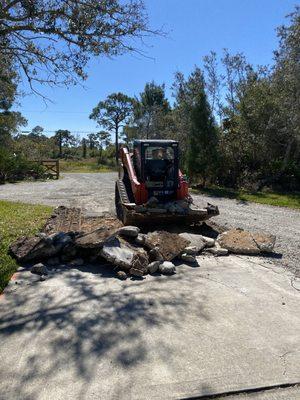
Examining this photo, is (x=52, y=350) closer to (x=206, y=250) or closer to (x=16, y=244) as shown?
(x=16, y=244)

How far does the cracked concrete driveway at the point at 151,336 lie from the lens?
136 inches

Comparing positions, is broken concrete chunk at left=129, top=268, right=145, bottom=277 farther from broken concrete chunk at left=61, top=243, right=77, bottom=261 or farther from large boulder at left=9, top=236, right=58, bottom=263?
large boulder at left=9, top=236, right=58, bottom=263

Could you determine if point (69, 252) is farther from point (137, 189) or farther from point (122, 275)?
point (137, 189)

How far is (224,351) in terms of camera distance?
4.04 meters

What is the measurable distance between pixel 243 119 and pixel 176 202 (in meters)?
12.0

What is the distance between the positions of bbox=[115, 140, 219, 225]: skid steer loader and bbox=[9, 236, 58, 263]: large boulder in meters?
2.62

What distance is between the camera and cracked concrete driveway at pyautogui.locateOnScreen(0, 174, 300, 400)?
11.3 feet

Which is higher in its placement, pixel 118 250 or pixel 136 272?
pixel 118 250

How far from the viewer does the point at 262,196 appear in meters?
17.0

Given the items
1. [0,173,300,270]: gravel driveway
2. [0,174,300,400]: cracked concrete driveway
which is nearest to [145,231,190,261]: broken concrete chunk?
[0,174,300,400]: cracked concrete driveway

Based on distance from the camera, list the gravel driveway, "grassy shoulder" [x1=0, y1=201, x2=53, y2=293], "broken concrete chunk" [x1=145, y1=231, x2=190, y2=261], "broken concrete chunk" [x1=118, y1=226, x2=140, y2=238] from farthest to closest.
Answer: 1. the gravel driveway
2. "broken concrete chunk" [x1=118, y1=226, x2=140, y2=238]
3. "broken concrete chunk" [x1=145, y1=231, x2=190, y2=261]
4. "grassy shoulder" [x1=0, y1=201, x2=53, y2=293]

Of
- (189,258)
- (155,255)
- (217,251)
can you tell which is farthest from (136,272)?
(217,251)

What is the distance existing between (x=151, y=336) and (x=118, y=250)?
8.09 ft

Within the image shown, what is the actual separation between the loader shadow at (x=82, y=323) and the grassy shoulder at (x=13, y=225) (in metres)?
0.34
